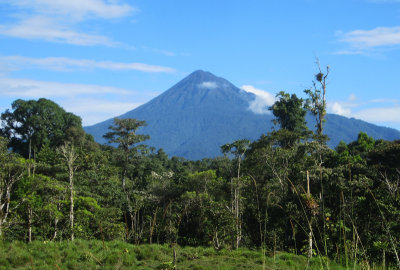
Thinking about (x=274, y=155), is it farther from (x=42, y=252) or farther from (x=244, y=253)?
(x=42, y=252)

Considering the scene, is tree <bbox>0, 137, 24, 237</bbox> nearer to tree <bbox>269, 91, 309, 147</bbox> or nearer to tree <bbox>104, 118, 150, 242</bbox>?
tree <bbox>104, 118, 150, 242</bbox>

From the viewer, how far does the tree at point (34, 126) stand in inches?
1790

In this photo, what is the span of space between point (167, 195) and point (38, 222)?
351 inches

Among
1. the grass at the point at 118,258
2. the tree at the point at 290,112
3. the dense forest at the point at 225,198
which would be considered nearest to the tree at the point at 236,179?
the dense forest at the point at 225,198

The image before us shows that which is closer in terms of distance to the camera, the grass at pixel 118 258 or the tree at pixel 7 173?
the grass at pixel 118 258

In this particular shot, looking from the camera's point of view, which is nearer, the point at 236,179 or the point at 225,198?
the point at 236,179

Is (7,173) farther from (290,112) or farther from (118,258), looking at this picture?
(290,112)

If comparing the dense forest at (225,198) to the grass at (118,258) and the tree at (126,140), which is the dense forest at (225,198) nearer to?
the grass at (118,258)

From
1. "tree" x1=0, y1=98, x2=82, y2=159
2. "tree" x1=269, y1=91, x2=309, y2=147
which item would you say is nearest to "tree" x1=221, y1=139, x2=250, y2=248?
"tree" x1=269, y1=91, x2=309, y2=147

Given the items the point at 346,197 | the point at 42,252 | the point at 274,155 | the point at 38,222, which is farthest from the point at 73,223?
the point at 346,197

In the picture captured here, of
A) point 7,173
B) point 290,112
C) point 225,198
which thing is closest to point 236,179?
point 225,198

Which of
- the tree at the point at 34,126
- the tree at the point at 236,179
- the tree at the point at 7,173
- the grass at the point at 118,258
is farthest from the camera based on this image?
the tree at the point at 34,126

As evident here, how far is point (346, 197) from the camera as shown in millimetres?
16234

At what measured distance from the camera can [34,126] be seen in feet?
152
